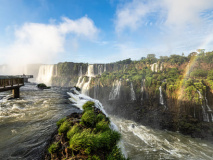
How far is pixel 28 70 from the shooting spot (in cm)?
8444

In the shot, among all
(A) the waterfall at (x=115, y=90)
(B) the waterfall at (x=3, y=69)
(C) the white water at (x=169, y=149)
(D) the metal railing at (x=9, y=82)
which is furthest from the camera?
(B) the waterfall at (x=3, y=69)

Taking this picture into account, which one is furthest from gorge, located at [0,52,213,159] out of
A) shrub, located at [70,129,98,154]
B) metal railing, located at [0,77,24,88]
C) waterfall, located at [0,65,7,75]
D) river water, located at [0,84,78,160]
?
waterfall, located at [0,65,7,75]

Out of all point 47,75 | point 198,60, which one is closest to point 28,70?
point 47,75

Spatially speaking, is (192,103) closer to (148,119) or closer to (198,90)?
(198,90)

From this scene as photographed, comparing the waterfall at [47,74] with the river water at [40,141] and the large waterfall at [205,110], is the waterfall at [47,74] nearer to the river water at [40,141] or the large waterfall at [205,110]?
Answer: the river water at [40,141]

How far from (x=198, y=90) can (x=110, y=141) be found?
32.9 m

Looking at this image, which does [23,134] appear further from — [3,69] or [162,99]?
[3,69]

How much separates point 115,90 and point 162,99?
1656 centimetres

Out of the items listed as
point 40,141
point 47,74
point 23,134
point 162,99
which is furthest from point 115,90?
point 47,74

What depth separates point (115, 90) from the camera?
40250 mm

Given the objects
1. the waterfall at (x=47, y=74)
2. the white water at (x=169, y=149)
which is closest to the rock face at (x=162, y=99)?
the white water at (x=169, y=149)

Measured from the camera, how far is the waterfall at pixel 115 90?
38.8 meters

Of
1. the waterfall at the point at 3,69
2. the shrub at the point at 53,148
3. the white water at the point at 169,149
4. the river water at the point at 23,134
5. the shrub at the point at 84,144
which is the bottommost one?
the white water at the point at 169,149

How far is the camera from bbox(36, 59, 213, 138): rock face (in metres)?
22.2
